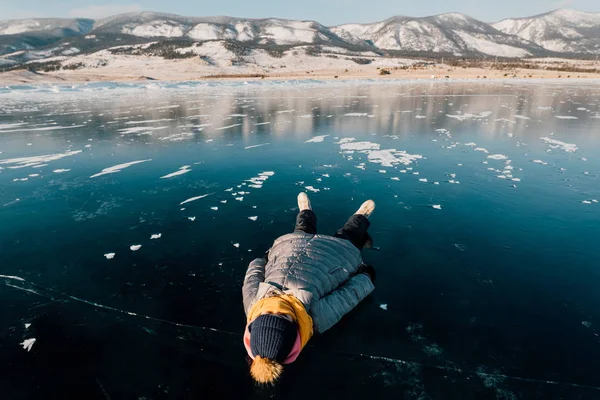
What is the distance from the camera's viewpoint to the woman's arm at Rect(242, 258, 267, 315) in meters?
3.96

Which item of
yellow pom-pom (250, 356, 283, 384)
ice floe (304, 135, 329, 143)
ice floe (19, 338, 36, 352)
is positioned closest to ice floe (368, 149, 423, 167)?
ice floe (304, 135, 329, 143)

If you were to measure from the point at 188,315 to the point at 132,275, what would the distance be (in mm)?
1426

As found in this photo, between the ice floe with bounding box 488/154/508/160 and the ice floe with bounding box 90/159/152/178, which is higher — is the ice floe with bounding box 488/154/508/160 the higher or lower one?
the higher one

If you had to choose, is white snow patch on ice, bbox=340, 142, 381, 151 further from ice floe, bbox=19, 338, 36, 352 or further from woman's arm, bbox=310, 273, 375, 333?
ice floe, bbox=19, 338, 36, 352

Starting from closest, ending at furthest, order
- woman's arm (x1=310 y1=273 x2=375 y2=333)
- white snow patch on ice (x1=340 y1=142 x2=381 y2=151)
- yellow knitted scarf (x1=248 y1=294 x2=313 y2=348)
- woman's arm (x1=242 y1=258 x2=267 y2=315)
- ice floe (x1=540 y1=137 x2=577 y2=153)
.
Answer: yellow knitted scarf (x1=248 y1=294 x2=313 y2=348) → woman's arm (x1=310 y1=273 x2=375 y2=333) → woman's arm (x1=242 y1=258 x2=267 y2=315) → ice floe (x1=540 y1=137 x2=577 y2=153) → white snow patch on ice (x1=340 y1=142 x2=381 y2=151)

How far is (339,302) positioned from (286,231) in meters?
2.50

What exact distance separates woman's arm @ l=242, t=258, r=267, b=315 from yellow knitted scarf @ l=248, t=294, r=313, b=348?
0.47 m

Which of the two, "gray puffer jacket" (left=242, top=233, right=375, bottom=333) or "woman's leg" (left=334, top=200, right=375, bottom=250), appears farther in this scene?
"woman's leg" (left=334, top=200, right=375, bottom=250)

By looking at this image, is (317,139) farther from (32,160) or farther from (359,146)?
(32,160)

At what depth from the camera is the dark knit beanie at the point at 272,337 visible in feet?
9.59

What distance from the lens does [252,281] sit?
13.8 feet

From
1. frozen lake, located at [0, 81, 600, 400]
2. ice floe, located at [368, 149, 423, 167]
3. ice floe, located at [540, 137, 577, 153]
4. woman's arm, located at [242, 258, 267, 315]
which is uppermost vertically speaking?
ice floe, located at [540, 137, 577, 153]

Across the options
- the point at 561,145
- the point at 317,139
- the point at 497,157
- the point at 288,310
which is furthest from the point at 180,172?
the point at 561,145

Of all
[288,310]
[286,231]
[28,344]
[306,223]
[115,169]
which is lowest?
[28,344]
